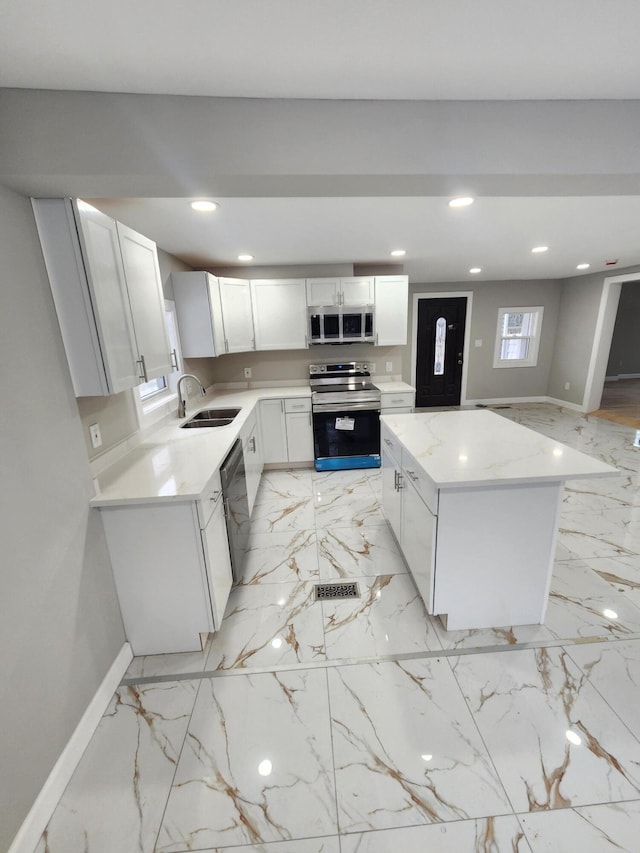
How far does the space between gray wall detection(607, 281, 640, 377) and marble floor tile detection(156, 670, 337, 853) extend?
9.96 metres

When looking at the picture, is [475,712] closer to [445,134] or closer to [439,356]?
[445,134]

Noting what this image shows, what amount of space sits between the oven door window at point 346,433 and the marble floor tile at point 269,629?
1.76 meters

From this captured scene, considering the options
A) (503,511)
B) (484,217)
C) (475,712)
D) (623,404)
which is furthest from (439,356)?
(475,712)

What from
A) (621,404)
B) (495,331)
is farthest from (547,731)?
(621,404)

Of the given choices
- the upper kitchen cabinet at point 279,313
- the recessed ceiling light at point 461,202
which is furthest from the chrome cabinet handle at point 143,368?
the upper kitchen cabinet at point 279,313

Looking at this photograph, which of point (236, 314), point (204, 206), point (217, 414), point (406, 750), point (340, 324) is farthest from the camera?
point (340, 324)

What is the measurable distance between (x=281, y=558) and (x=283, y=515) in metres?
0.58

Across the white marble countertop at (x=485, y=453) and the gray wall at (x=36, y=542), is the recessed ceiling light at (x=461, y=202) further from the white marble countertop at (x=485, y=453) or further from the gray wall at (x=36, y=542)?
the gray wall at (x=36, y=542)

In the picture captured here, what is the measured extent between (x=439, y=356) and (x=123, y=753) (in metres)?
6.15

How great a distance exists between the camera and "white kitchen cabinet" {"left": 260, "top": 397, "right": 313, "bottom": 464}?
3666 millimetres

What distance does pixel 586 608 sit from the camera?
1919 mm

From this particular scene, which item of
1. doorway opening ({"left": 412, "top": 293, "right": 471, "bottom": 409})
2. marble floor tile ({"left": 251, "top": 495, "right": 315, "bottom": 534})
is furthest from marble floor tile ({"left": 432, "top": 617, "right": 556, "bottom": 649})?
doorway opening ({"left": 412, "top": 293, "right": 471, "bottom": 409})

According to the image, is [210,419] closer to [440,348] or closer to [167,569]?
[167,569]

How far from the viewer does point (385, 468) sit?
2.57m
